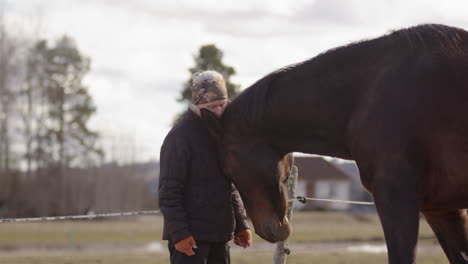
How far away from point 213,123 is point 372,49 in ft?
3.37

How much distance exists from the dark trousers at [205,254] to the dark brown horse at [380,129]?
1.51 feet

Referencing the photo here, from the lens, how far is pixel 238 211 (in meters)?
5.32

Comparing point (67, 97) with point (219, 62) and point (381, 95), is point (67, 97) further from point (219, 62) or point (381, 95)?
point (381, 95)

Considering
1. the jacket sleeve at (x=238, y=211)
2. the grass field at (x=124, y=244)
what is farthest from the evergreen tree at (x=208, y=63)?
the jacket sleeve at (x=238, y=211)

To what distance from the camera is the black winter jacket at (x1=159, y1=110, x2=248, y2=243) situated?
488cm

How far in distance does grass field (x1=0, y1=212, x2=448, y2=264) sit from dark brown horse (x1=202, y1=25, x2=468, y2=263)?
9.03 m

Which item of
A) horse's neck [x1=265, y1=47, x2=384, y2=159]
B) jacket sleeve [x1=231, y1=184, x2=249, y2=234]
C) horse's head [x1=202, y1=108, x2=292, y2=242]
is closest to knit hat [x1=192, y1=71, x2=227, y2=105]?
horse's head [x1=202, y1=108, x2=292, y2=242]

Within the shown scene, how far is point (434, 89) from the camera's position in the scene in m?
4.18

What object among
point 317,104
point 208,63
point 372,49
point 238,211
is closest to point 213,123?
A: point 317,104

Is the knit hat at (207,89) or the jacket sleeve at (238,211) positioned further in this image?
the jacket sleeve at (238,211)

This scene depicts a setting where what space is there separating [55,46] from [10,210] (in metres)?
11.0

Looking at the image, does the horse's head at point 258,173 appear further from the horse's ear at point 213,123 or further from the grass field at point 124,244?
the grass field at point 124,244

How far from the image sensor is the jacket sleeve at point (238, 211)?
5262 millimetres

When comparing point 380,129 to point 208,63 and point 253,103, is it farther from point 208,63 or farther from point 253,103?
point 208,63
